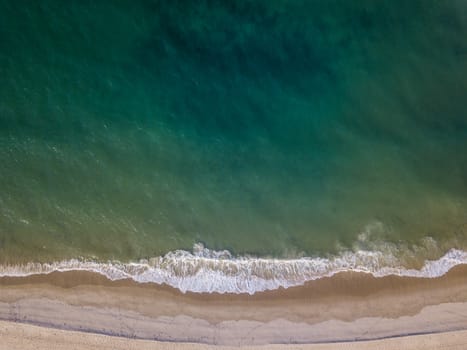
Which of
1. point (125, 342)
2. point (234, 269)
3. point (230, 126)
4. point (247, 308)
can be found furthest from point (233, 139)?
point (125, 342)


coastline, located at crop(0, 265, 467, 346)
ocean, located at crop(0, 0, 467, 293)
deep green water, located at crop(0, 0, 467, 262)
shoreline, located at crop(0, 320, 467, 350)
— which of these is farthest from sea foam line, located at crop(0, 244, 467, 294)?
shoreline, located at crop(0, 320, 467, 350)

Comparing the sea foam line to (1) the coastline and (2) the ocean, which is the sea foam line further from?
(1) the coastline

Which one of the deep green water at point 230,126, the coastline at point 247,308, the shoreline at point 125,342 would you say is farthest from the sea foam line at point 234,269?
the shoreline at point 125,342

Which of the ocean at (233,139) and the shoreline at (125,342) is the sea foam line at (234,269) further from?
the shoreline at (125,342)

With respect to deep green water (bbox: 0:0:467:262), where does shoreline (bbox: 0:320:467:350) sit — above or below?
below

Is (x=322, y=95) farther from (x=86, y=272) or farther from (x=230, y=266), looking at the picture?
(x=86, y=272)

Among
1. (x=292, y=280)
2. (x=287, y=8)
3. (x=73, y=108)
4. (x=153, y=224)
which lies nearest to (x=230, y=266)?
(x=292, y=280)
